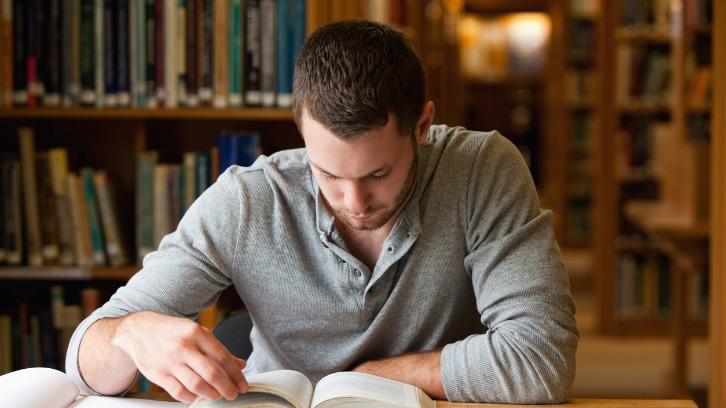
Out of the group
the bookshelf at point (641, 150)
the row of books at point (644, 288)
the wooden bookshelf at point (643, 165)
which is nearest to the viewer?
the wooden bookshelf at point (643, 165)

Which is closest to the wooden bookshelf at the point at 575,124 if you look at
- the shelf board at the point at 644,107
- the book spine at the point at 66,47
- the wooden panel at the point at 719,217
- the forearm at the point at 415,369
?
the shelf board at the point at 644,107

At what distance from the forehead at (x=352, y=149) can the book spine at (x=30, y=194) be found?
1.36 meters

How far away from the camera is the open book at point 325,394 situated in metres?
1.10

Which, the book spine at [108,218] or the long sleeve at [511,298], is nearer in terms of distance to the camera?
the long sleeve at [511,298]

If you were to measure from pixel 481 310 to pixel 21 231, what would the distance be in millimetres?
1453

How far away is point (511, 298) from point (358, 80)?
1.19ft

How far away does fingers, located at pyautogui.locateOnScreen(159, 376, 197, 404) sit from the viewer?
44.2 inches

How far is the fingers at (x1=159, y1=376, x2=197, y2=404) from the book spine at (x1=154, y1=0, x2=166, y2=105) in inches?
53.1

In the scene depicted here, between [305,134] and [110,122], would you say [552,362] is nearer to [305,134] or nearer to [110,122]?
[305,134]

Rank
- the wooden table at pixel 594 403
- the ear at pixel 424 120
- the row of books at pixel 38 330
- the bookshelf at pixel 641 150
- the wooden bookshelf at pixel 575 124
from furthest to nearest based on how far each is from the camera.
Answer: the wooden bookshelf at pixel 575 124, the bookshelf at pixel 641 150, the row of books at pixel 38 330, the ear at pixel 424 120, the wooden table at pixel 594 403

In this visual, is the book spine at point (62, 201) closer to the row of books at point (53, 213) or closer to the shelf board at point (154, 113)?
the row of books at point (53, 213)

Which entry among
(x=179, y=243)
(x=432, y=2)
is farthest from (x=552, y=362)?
(x=432, y=2)

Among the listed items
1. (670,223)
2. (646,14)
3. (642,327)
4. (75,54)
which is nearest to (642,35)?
(646,14)

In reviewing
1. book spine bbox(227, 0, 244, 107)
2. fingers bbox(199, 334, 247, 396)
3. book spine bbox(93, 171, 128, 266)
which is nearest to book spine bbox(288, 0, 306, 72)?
book spine bbox(227, 0, 244, 107)
